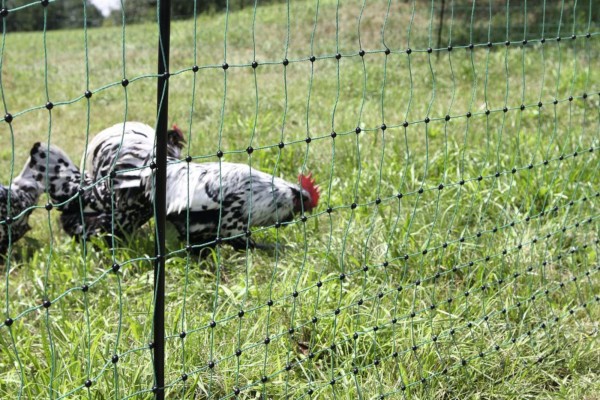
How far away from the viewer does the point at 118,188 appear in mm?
3803

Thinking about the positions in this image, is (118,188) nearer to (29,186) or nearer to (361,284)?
(29,186)

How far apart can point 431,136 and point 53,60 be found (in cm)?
610

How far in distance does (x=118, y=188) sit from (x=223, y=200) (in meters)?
0.62

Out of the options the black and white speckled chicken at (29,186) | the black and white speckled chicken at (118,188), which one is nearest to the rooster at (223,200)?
the black and white speckled chicken at (118,188)

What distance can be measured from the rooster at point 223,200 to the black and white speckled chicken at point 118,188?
0.43 ft

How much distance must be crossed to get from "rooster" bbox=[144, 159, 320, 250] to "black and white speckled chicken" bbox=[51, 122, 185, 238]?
130mm

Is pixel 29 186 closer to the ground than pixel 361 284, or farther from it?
farther from it

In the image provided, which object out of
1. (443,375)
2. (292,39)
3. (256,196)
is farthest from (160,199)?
(292,39)

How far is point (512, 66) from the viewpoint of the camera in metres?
7.84

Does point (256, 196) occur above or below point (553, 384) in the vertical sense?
above

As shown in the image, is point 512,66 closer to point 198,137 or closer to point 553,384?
point 198,137

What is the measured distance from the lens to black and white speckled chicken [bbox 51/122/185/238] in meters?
3.79

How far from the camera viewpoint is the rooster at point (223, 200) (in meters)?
3.59

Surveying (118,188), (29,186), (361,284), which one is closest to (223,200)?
(118,188)
